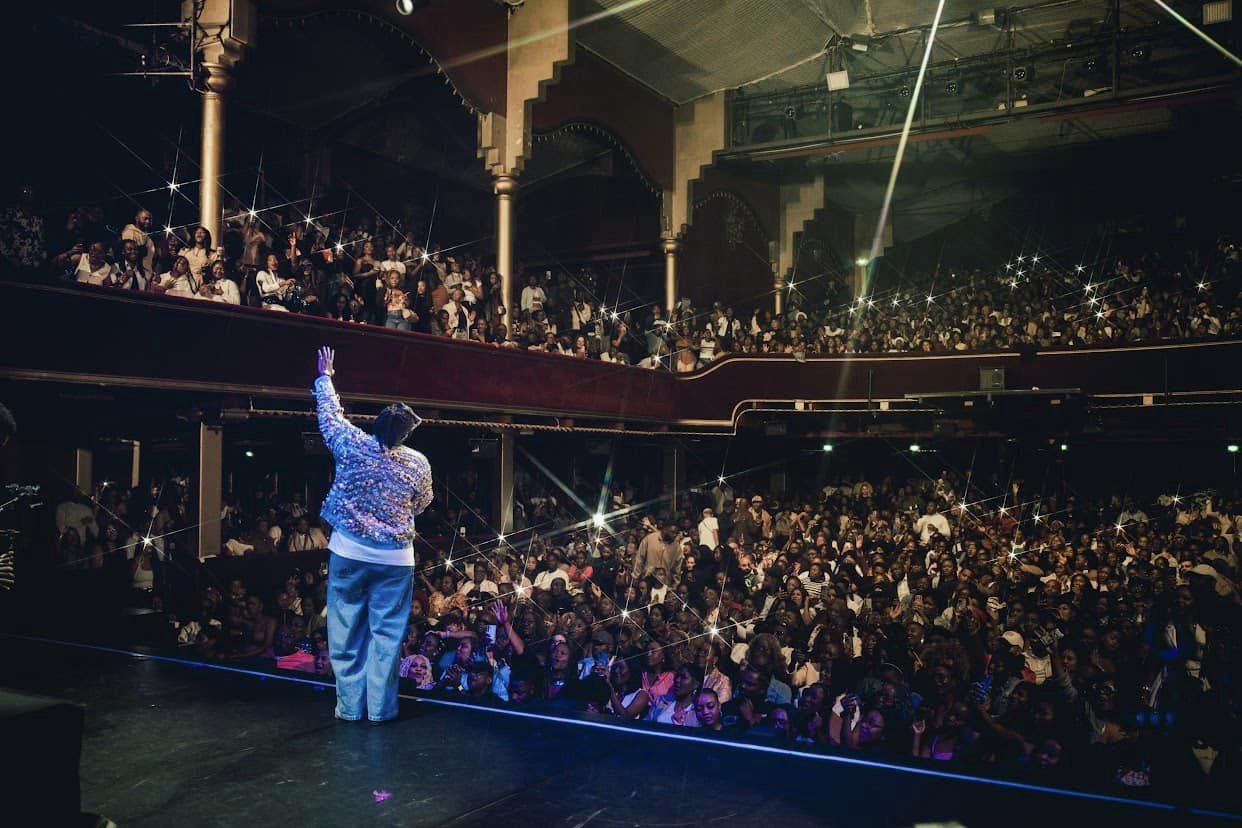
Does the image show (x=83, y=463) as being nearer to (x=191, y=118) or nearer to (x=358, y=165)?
(x=191, y=118)

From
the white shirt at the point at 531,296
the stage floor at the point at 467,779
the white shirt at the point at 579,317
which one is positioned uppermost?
the white shirt at the point at 531,296

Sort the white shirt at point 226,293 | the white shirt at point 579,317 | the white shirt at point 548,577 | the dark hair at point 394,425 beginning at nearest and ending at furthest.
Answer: the dark hair at point 394,425, the white shirt at point 226,293, the white shirt at point 548,577, the white shirt at point 579,317

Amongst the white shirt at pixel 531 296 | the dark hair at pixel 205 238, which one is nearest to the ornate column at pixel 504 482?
the white shirt at pixel 531 296

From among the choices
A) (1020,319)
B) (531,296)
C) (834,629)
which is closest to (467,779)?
(834,629)

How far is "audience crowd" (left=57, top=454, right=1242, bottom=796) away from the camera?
5.30 meters

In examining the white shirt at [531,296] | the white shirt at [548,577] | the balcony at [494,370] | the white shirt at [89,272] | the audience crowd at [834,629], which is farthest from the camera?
the white shirt at [531,296]

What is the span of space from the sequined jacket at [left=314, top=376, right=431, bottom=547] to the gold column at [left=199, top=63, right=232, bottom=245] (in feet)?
20.6

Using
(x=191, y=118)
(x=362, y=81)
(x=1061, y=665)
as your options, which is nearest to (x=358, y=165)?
(x=362, y=81)

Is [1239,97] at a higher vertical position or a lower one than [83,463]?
higher

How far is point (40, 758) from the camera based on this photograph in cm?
170

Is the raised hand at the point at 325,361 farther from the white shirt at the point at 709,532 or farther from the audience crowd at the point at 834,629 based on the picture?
the white shirt at the point at 709,532

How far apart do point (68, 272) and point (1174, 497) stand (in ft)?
52.4

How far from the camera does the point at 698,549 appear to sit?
10156 millimetres

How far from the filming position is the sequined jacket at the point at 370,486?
3.55 meters
